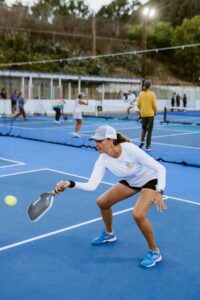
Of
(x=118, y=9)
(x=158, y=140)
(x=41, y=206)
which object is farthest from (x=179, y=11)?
(x=41, y=206)

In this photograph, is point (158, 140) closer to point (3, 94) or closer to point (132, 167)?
point (132, 167)

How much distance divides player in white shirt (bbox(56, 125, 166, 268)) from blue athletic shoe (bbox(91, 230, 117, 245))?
574 mm

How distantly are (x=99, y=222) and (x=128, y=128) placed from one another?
14.6 metres

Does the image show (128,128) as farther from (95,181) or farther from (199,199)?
(95,181)

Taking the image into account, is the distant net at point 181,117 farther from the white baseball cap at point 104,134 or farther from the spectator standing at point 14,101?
the white baseball cap at point 104,134

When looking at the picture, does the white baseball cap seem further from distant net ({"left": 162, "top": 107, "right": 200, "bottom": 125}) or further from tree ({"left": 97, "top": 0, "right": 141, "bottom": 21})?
tree ({"left": 97, "top": 0, "right": 141, "bottom": 21})

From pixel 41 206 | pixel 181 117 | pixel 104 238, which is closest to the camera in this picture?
pixel 41 206

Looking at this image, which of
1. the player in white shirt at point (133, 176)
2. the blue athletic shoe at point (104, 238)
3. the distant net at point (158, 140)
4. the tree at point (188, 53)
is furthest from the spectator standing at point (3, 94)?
the tree at point (188, 53)

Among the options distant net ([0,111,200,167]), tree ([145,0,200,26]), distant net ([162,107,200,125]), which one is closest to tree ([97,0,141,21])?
tree ([145,0,200,26])

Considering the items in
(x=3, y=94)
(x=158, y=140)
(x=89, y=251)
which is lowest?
(x=89, y=251)

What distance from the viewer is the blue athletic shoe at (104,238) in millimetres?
5523

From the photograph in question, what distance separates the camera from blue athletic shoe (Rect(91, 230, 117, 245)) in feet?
18.1

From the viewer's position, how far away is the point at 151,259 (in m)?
4.89

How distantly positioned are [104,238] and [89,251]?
345 millimetres
